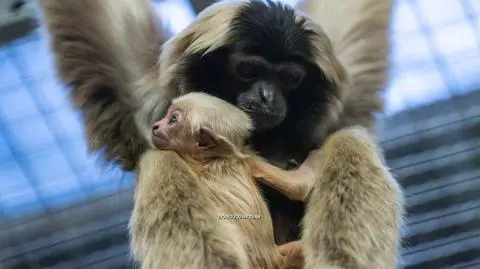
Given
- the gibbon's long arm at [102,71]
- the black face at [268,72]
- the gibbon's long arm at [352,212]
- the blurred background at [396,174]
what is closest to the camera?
the gibbon's long arm at [352,212]

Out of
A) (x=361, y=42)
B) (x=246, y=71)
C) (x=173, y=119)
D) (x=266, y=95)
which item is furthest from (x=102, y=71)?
(x=361, y=42)

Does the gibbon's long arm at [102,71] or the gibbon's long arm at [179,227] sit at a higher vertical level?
the gibbon's long arm at [102,71]

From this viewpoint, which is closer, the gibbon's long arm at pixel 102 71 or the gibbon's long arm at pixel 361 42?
the gibbon's long arm at pixel 102 71

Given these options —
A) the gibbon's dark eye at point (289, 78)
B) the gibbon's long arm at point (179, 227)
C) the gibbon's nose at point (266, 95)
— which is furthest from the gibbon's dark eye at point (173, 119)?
the gibbon's dark eye at point (289, 78)

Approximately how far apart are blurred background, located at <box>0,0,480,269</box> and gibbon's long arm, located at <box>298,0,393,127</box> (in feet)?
3.94

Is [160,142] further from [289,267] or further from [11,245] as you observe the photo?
[11,245]

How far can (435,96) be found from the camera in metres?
5.92

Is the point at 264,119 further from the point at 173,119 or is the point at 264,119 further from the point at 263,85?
the point at 173,119

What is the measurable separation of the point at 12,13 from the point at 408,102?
2.48 meters

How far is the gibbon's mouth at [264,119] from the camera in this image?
12.0ft

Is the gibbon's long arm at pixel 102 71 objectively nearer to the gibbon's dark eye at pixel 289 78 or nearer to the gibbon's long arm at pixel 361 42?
the gibbon's dark eye at pixel 289 78

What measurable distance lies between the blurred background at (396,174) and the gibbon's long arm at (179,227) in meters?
2.22

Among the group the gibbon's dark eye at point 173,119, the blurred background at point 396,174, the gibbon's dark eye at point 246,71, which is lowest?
the blurred background at point 396,174

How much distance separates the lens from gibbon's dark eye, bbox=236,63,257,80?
12.3 ft
